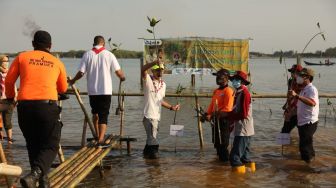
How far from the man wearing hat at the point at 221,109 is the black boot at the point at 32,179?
401cm

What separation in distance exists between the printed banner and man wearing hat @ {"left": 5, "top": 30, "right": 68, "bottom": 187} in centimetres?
1890

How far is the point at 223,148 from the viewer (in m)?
8.29

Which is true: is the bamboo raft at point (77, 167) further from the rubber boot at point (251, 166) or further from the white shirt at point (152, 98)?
the rubber boot at point (251, 166)

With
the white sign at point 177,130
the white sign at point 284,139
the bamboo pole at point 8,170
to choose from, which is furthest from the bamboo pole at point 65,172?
the white sign at point 284,139

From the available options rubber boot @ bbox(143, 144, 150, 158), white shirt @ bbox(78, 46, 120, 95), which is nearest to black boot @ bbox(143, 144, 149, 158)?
rubber boot @ bbox(143, 144, 150, 158)

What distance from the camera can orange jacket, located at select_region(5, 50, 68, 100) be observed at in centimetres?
461

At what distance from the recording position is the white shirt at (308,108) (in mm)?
7809

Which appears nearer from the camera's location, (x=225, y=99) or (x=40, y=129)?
(x=40, y=129)

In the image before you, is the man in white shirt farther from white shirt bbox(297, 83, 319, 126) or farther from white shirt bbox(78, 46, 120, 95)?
white shirt bbox(297, 83, 319, 126)

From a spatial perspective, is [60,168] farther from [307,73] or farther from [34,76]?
[307,73]

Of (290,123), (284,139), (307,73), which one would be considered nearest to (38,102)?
(307,73)

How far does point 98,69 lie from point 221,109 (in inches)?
91.9

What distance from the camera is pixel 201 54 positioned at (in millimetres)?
24844

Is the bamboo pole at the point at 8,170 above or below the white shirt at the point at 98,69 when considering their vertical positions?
below
